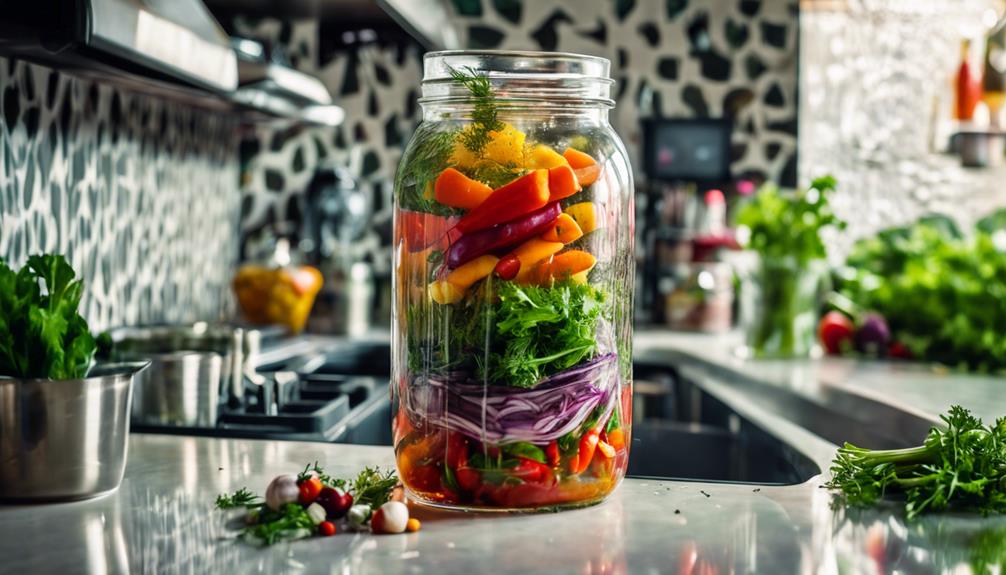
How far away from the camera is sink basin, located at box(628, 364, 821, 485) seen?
1.44 meters

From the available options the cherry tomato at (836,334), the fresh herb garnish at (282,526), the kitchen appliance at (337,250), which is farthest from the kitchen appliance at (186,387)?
the cherry tomato at (836,334)

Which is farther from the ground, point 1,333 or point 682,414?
point 1,333

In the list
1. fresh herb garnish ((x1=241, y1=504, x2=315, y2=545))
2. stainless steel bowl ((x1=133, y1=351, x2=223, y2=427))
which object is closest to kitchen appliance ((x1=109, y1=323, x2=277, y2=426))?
stainless steel bowl ((x1=133, y1=351, x2=223, y2=427))

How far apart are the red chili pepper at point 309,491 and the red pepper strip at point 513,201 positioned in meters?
0.25

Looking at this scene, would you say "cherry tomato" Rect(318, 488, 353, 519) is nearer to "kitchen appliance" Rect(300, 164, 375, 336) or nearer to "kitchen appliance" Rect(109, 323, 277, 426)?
"kitchen appliance" Rect(109, 323, 277, 426)

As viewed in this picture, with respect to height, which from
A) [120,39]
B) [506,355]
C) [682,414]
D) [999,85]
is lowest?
[682,414]

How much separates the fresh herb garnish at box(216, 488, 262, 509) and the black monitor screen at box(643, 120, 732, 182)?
2236 millimetres

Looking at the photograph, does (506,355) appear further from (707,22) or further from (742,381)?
(707,22)

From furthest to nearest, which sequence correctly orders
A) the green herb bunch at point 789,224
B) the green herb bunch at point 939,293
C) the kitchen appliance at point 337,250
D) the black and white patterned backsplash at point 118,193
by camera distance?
the kitchen appliance at point 337,250 < the green herb bunch at point 789,224 < the green herb bunch at point 939,293 < the black and white patterned backsplash at point 118,193

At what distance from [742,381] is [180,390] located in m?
1.18

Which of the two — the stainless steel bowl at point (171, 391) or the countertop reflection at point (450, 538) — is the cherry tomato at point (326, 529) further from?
the stainless steel bowl at point (171, 391)

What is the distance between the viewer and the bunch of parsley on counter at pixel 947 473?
0.91 metres

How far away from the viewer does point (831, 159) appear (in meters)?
3.09

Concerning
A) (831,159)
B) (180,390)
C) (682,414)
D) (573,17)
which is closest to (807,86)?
(831,159)
